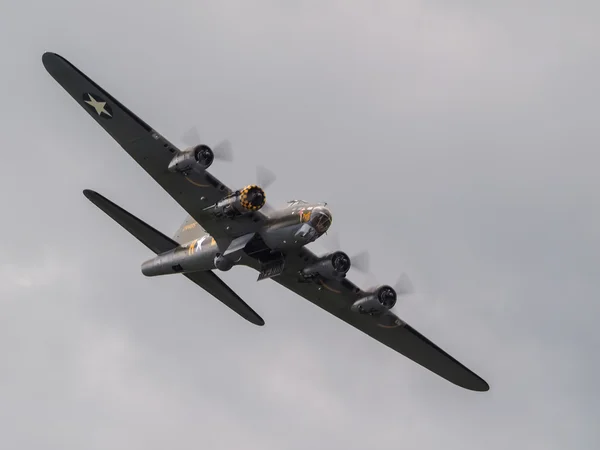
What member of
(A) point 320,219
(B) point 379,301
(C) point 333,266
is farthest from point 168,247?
(B) point 379,301

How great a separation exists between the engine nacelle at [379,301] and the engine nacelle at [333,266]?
238cm

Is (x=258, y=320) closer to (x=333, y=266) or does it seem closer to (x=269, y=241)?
(x=333, y=266)

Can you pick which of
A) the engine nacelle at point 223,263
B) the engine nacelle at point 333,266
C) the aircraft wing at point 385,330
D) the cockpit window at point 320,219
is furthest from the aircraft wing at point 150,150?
the aircraft wing at point 385,330

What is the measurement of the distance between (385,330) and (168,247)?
12553mm

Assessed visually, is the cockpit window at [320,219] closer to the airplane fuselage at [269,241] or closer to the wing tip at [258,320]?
the airplane fuselage at [269,241]

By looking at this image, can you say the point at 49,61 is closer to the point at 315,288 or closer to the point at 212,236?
the point at 212,236

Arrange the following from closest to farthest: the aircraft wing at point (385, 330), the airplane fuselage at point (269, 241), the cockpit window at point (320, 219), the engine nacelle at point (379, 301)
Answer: the cockpit window at point (320, 219) < the airplane fuselage at point (269, 241) < the engine nacelle at point (379, 301) < the aircraft wing at point (385, 330)

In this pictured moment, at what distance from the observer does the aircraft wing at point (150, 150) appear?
4053 centimetres

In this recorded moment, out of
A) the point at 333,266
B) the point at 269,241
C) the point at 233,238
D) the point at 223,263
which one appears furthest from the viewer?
the point at 333,266

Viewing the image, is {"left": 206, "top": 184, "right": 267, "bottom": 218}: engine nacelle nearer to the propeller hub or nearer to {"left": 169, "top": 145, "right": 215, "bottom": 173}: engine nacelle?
the propeller hub

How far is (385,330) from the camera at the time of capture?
50.6m

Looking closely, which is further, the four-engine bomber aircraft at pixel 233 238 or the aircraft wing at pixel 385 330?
the aircraft wing at pixel 385 330

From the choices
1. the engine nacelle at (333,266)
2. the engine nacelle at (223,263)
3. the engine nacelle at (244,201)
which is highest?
the engine nacelle at (333,266)

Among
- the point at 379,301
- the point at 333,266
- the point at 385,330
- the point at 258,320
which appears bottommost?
the point at 258,320
